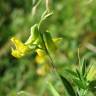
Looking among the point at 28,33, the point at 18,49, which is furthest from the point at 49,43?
the point at 28,33

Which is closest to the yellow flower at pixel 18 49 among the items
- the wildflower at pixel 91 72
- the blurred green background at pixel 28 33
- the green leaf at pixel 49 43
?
the green leaf at pixel 49 43

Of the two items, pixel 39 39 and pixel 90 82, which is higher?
pixel 39 39

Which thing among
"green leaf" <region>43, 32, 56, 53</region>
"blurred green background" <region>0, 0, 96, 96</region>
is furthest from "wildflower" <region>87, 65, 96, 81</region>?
"blurred green background" <region>0, 0, 96, 96</region>

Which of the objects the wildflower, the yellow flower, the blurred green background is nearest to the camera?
the yellow flower

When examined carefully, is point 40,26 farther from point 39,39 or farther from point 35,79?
point 35,79

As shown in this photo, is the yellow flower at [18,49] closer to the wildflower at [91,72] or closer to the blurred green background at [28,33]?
the wildflower at [91,72]

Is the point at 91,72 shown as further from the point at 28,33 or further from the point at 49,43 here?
the point at 28,33

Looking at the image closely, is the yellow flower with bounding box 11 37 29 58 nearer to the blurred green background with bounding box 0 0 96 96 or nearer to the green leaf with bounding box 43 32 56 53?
the green leaf with bounding box 43 32 56 53

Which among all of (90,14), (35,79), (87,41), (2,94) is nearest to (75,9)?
(90,14)
